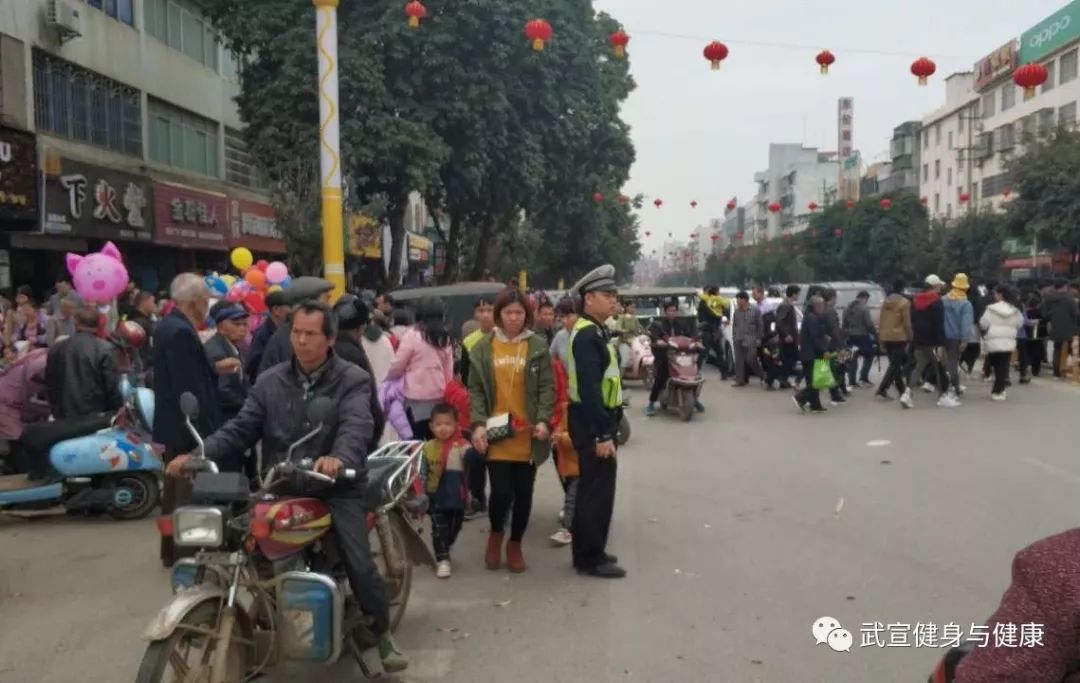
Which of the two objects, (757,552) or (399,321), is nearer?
(757,552)

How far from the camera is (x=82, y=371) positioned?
8.03 metres

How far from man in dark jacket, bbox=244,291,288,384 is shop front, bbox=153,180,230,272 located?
14172 mm

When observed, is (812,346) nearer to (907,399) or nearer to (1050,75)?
(907,399)

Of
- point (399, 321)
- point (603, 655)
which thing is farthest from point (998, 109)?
point (603, 655)

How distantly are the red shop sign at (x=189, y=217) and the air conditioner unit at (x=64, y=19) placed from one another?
3.54 metres

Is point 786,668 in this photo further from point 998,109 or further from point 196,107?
point 998,109

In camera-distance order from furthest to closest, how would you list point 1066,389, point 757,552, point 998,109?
point 998,109
point 1066,389
point 757,552

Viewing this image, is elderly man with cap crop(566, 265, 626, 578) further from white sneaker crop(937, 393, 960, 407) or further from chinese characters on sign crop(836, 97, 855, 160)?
chinese characters on sign crop(836, 97, 855, 160)

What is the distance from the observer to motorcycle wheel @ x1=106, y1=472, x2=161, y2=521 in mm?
8047

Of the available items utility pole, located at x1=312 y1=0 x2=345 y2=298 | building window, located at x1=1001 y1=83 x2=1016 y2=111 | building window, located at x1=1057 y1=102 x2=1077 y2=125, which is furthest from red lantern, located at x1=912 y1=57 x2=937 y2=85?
building window, located at x1=1001 y1=83 x2=1016 y2=111

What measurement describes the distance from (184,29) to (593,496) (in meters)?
21.3

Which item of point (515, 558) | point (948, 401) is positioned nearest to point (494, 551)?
point (515, 558)

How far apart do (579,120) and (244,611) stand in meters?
21.5

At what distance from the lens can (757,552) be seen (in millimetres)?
6625
